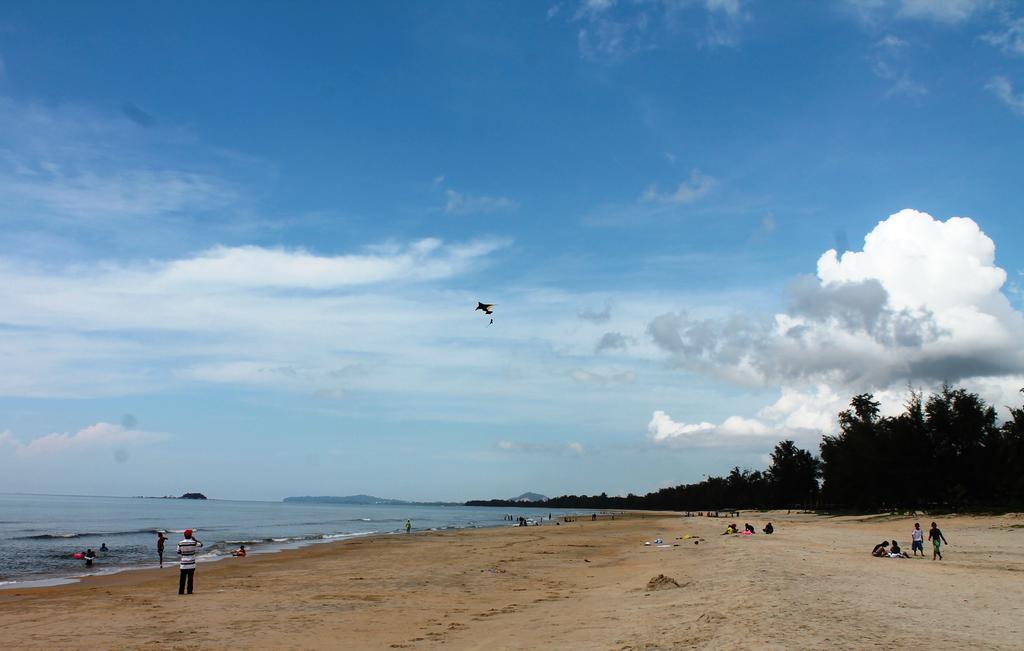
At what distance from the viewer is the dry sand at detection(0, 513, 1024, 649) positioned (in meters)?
11.5

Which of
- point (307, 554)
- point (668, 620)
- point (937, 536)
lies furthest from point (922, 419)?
point (668, 620)

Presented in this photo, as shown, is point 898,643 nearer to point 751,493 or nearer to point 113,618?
point 113,618

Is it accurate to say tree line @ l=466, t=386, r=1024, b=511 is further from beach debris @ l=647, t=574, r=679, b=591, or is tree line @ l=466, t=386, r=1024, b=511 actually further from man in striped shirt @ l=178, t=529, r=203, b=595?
man in striped shirt @ l=178, t=529, r=203, b=595

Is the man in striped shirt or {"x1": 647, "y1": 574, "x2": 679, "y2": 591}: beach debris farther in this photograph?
the man in striped shirt

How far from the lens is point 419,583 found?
23.8 metres

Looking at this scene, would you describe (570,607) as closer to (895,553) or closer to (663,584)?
(663,584)

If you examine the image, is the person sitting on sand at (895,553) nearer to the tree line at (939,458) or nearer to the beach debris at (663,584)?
the beach debris at (663,584)

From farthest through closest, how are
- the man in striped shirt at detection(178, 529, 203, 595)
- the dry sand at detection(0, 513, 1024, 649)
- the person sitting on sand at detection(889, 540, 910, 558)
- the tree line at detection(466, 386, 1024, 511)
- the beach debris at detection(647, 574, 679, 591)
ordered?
the tree line at detection(466, 386, 1024, 511) → the person sitting on sand at detection(889, 540, 910, 558) → the man in striped shirt at detection(178, 529, 203, 595) → the beach debris at detection(647, 574, 679, 591) → the dry sand at detection(0, 513, 1024, 649)

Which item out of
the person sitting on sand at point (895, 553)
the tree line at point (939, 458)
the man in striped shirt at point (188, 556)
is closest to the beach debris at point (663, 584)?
the person sitting on sand at point (895, 553)

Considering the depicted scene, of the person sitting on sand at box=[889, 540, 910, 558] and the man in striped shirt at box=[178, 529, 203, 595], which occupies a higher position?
the man in striped shirt at box=[178, 529, 203, 595]

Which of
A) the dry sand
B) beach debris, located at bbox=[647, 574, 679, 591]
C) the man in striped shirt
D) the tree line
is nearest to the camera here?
the dry sand

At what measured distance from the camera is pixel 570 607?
16.3 metres

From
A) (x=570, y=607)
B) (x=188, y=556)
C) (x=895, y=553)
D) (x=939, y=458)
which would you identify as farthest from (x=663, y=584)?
(x=939, y=458)

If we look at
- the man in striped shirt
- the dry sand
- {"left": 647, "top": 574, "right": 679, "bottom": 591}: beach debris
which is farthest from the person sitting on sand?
the man in striped shirt
